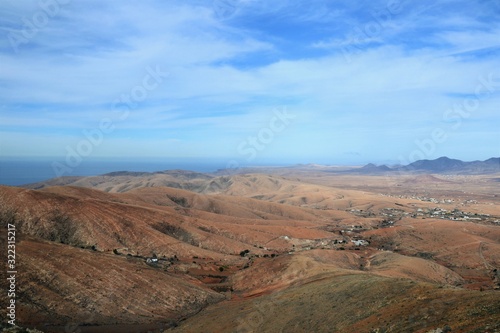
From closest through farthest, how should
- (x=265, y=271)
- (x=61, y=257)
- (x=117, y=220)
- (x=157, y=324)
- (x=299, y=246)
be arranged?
(x=157, y=324) < (x=61, y=257) < (x=265, y=271) < (x=117, y=220) < (x=299, y=246)

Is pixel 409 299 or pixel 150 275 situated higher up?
pixel 409 299

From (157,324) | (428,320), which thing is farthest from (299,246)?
(428,320)

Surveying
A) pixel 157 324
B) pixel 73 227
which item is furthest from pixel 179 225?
pixel 157 324

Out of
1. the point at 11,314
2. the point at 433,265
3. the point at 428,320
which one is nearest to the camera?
the point at 428,320

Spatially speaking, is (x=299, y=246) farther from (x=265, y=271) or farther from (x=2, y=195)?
(x=2, y=195)

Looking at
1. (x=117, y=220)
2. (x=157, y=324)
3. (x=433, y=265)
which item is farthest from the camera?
(x=117, y=220)

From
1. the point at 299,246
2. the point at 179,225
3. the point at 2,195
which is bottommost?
the point at 299,246

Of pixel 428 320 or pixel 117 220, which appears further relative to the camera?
pixel 117 220

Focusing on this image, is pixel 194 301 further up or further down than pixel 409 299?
further down

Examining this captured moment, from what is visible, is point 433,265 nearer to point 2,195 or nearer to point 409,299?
point 409,299
